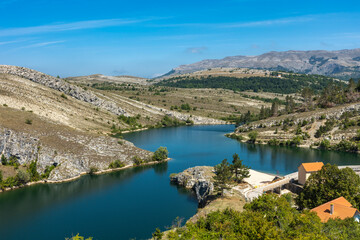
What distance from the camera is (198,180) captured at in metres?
60.4

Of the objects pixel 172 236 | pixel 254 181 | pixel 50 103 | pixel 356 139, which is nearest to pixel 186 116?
pixel 50 103

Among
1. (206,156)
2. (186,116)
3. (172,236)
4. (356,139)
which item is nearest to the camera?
(172,236)

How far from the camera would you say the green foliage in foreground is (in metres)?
29.5

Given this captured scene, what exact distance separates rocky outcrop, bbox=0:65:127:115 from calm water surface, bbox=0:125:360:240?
242ft

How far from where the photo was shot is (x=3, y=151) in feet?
230

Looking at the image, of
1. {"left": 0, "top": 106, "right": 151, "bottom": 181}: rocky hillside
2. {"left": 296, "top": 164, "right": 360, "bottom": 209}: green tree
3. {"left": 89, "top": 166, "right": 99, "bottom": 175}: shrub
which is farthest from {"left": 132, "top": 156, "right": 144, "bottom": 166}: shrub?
{"left": 296, "top": 164, "right": 360, "bottom": 209}: green tree

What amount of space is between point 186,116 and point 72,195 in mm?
119549

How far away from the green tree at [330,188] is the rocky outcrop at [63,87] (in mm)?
120622

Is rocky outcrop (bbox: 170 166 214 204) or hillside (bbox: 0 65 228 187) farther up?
hillside (bbox: 0 65 228 187)

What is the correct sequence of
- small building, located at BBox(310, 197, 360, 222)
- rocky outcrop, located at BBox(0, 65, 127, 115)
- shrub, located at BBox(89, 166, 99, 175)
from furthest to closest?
rocky outcrop, located at BBox(0, 65, 127, 115)
shrub, located at BBox(89, 166, 99, 175)
small building, located at BBox(310, 197, 360, 222)

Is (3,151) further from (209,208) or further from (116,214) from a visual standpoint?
(209,208)

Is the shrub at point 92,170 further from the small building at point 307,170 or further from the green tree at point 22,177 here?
the small building at point 307,170

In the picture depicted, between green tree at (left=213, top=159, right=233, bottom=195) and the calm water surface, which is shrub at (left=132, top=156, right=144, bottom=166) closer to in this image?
the calm water surface

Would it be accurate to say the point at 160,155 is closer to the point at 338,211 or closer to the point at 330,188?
the point at 330,188
